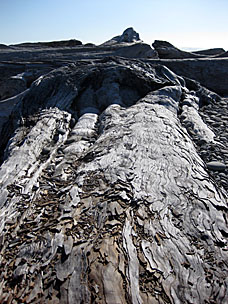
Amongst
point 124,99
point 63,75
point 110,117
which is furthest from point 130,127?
point 63,75

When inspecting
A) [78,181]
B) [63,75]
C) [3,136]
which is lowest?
[3,136]

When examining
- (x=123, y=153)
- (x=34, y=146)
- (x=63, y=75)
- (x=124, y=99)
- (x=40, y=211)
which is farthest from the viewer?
(x=63, y=75)

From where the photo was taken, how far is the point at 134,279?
5.97 ft

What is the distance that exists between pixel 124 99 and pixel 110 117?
1318 mm

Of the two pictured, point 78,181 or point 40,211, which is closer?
point 40,211

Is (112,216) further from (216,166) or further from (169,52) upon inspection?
(169,52)

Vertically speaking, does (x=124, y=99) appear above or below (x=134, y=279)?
above

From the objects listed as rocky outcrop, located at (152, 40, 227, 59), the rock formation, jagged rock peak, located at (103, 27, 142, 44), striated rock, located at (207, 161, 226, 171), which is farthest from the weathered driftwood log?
jagged rock peak, located at (103, 27, 142, 44)

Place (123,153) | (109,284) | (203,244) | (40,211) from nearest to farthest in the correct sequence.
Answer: (109,284)
(203,244)
(40,211)
(123,153)

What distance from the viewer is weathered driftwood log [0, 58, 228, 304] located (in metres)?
1.81

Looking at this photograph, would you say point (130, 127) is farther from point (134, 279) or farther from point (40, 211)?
point (134, 279)

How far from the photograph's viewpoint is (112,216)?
2309 millimetres

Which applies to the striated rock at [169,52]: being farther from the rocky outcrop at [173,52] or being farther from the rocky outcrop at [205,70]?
the rocky outcrop at [205,70]

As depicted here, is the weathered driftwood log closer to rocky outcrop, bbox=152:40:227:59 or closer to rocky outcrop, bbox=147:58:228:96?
rocky outcrop, bbox=147:58:228:96
